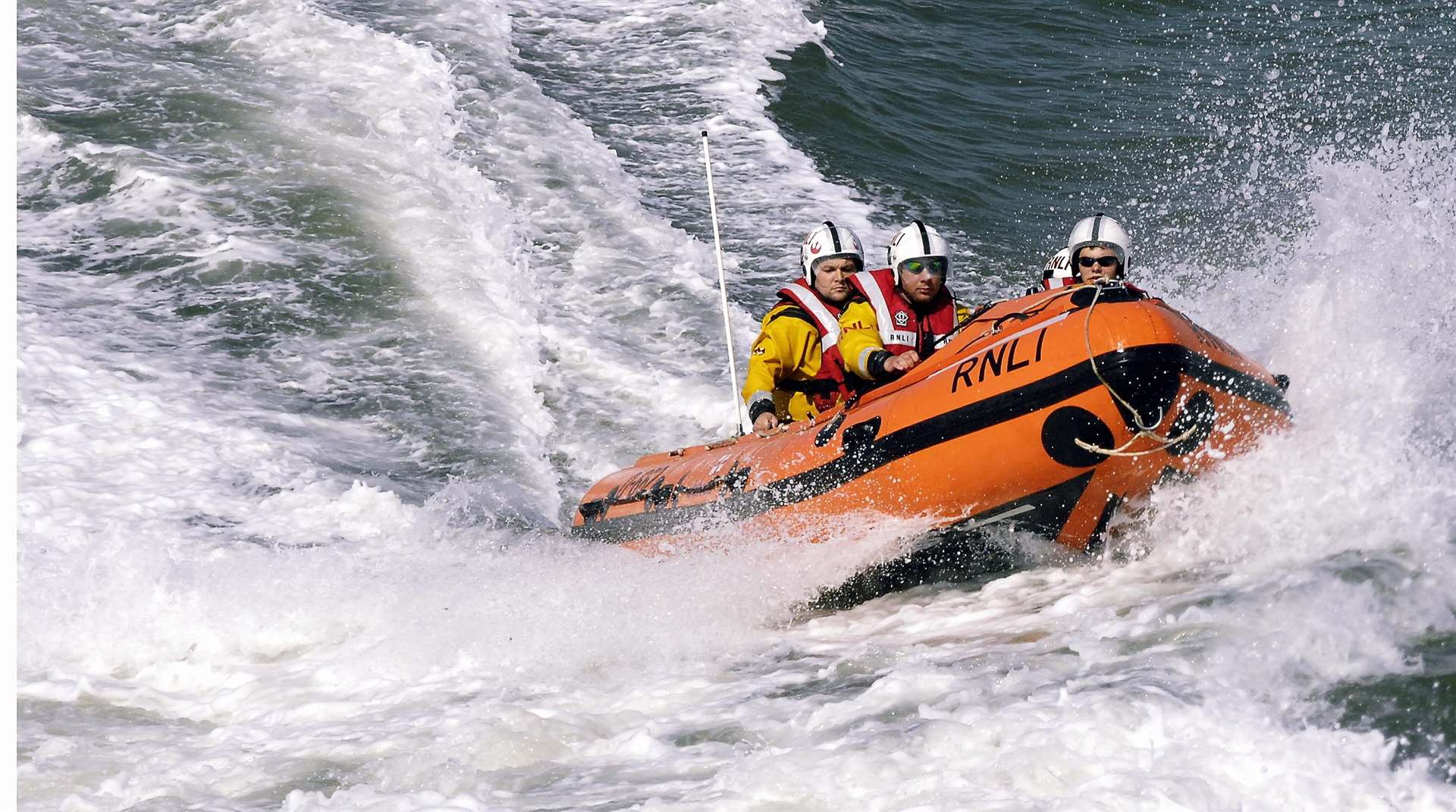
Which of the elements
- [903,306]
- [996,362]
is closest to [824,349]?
[903,306]

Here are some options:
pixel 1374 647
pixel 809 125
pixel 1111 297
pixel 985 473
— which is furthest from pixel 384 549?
pixel 809 125

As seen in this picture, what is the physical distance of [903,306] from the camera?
6.00m

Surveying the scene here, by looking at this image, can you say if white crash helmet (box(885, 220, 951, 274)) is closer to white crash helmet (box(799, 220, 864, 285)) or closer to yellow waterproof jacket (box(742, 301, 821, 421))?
white crash helmet (box(799, 220, 864, 285))

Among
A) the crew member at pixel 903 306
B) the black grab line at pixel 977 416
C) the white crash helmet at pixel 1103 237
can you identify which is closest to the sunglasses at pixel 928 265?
the crew member at pixel 903 306

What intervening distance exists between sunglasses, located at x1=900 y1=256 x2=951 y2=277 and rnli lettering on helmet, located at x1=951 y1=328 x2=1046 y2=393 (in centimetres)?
100

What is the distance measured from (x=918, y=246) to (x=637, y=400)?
2772 mm

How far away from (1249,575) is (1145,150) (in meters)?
8.62

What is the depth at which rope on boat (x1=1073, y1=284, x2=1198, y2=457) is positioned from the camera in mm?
4512

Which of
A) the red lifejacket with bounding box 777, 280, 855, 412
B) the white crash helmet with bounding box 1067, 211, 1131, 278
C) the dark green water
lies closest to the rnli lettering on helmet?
the red lifejacket with bounding box 777, 280, 855, 412

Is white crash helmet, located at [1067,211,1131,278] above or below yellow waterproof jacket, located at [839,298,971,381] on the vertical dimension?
above

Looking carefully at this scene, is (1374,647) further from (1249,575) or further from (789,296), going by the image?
(789,296)

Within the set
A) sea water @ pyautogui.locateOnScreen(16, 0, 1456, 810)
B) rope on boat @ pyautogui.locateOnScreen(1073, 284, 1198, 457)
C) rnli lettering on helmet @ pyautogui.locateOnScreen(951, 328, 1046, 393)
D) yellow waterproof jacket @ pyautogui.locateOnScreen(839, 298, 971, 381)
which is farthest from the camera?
yellow waterproof jacket @ pyautogui.locateOnScreen(839, 298, 971, 381)

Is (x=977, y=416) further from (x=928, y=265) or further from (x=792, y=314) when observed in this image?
(x=792, y=314)

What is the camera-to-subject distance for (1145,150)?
477 inches
